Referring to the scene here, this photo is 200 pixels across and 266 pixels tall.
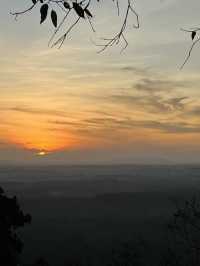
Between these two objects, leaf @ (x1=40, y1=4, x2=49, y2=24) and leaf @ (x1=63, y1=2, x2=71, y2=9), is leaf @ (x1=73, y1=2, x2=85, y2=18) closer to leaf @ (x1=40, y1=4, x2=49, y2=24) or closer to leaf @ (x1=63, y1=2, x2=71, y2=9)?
leaf @ (x1=63, y1=2, x2=71, y2=9)

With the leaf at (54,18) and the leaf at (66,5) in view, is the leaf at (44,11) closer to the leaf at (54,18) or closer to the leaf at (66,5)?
the leaf at (54,18)

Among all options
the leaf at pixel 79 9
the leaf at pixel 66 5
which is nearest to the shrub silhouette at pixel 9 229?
the leaf at pixel 66 5

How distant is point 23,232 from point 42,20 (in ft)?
Answer: 416

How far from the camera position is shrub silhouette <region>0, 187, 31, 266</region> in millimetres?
23953

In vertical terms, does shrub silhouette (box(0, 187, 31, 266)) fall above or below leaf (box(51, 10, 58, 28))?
below

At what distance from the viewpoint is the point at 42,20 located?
15.9ft

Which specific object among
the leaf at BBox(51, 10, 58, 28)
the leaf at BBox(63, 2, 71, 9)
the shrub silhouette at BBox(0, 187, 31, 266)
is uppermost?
the leaf at BBox(63, 2, 71, 9)

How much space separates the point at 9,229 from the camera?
2495 cm

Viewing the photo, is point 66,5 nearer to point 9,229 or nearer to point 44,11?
point 44,11

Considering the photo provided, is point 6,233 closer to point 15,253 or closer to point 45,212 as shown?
point 15,253

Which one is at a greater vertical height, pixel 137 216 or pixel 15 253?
pixel 137 216

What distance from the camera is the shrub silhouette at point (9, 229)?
24.0 m

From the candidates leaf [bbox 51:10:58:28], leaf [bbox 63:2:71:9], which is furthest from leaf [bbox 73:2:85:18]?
leaf [bbox 51:10:58:28]

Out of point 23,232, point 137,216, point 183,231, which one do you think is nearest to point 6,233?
point 183,231
